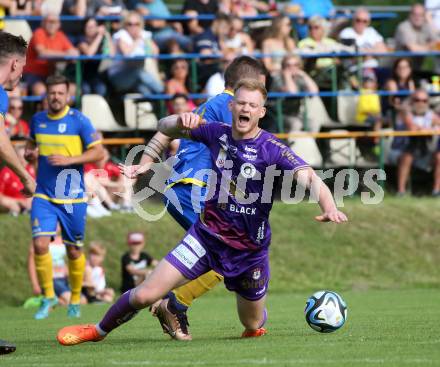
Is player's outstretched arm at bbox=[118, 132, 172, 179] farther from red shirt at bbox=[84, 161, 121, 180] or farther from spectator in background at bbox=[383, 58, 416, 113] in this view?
spectator in background at bbox=[383, 58, 416, 113]

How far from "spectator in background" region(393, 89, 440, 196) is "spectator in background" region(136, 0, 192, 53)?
173 inches

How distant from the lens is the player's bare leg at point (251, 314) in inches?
335

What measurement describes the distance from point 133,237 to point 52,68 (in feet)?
14.2

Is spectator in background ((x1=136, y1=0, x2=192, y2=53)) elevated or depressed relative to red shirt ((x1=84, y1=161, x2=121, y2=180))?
elevated

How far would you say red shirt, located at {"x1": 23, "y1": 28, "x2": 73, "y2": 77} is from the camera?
18672 millimetres

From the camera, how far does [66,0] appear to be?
1978 centimetres

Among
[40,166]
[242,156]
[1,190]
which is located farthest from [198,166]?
[1,190]

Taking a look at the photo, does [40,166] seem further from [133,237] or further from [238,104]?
[238,104]

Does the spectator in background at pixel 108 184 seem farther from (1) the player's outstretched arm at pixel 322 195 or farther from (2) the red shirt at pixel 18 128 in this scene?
(1) the player's outstretched arm at pixel 322 195

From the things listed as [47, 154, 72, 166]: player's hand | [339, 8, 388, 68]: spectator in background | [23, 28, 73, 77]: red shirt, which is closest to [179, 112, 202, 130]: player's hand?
[47, 154, 72, 166]: player's hand

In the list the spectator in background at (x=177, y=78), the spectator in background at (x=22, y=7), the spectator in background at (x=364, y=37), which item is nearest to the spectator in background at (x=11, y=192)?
the spectator in background at (x=22, y=7)

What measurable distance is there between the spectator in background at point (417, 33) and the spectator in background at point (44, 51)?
23.0ft

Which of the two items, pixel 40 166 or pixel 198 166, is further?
pixel 40 166

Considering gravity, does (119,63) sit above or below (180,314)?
above
